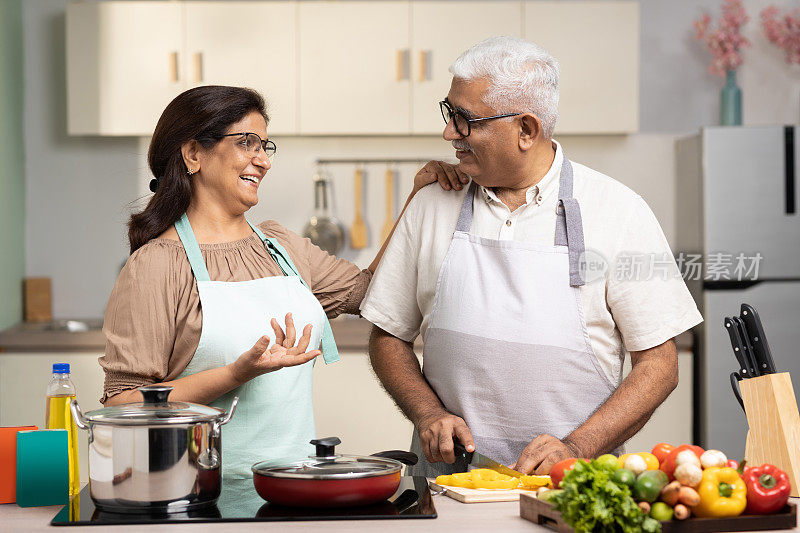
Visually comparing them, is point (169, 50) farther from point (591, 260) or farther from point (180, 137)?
point (591, 260)

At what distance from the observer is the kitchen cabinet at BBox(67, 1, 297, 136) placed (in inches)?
148

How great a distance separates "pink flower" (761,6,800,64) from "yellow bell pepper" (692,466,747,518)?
3327 mm

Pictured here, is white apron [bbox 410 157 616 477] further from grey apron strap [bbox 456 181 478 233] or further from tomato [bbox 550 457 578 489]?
tomato [bbox 550 457 578 489]

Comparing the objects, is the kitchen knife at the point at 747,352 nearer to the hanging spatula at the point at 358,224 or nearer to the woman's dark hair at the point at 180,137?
the woman's dark hair at the point at 180,137

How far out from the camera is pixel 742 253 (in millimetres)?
3613

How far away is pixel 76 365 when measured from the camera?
136 inches

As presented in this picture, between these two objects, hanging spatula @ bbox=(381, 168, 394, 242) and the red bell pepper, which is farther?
hanging spatula @ bbox=(381, 168, 394, 242)

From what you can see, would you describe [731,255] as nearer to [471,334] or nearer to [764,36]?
[764,36]

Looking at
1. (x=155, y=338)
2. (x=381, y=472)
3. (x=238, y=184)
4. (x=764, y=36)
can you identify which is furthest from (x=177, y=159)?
(x=764, y=36)

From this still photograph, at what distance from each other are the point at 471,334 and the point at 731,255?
2.17 m

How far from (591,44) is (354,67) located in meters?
1.02

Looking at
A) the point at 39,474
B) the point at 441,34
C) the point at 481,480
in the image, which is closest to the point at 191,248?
the point at 39,474

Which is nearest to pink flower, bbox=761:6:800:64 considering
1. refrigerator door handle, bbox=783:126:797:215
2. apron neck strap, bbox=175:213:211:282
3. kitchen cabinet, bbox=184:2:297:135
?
refrigerator door handle, bbox=783:126:797:215

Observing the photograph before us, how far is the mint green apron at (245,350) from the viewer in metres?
1.72
